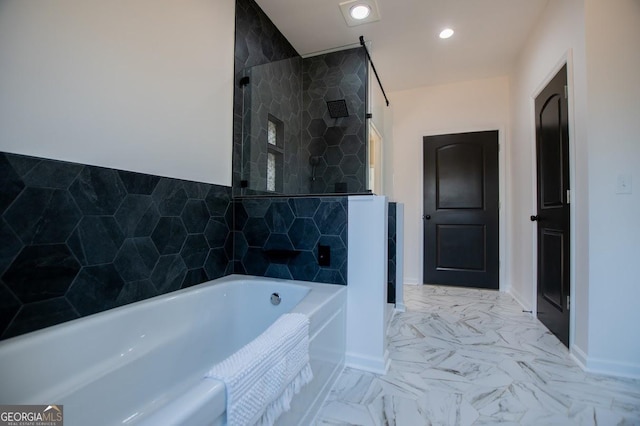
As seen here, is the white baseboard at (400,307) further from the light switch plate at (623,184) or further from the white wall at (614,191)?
the light switch plate at (623,184)

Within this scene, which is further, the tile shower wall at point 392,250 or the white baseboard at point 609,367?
the tile shower wall at point 392,250

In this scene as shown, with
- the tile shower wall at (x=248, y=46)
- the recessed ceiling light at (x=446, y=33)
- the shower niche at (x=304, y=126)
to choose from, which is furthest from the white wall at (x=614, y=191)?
the tile shower wall at (x=248, y=46)

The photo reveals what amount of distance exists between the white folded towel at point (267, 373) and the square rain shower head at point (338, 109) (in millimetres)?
2043

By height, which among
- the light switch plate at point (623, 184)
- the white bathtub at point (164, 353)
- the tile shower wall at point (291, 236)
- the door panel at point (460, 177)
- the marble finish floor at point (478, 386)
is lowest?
the marble finish floor at point (478, 386)

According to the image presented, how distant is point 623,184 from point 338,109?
6.65ft

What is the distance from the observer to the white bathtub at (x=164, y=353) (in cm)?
82

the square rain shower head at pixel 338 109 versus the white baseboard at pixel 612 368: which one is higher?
the square rain shower head at pixel 338 109

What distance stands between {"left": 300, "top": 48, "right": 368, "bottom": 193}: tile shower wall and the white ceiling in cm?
18

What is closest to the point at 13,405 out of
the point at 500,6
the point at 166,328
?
the point at 166,328

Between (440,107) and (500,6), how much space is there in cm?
137

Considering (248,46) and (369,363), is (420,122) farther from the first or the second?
(369,363)

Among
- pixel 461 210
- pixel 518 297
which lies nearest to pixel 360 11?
pixel 461 210

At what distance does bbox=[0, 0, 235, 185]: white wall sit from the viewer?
3.04 feet

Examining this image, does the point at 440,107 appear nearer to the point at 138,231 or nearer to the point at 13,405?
the point at 138,231
